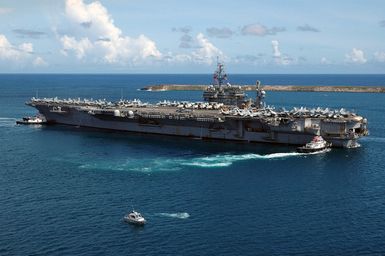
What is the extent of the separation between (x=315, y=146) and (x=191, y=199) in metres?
21.4

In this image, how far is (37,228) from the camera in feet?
101

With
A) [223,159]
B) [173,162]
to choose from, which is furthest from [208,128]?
[173,162]

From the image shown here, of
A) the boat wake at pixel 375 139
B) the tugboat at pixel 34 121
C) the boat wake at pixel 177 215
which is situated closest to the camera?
the boat wake at pixel 177 215

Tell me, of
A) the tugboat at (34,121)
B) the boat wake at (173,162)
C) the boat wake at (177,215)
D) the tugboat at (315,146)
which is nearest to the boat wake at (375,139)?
the tugboat at (315,146)

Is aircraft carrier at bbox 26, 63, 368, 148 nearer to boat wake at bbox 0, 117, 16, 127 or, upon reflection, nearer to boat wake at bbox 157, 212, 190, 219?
boat wake at bbox 0, 117, 16, 127

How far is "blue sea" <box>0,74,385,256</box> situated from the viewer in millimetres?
28797

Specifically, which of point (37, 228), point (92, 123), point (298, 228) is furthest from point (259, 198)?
point (92, 123)

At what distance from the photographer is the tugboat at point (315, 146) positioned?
53.6 meters

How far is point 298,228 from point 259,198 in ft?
21.5

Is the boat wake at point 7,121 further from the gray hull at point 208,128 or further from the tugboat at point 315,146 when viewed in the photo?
the tugboat at point 315,146

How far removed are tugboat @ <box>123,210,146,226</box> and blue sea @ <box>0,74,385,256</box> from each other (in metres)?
0.46

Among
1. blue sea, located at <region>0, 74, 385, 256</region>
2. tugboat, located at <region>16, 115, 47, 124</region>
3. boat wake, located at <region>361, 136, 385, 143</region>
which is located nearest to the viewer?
blue sea, located at <region>0, 74, 385, 256</region>

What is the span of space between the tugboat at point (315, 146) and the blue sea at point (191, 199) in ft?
4.54

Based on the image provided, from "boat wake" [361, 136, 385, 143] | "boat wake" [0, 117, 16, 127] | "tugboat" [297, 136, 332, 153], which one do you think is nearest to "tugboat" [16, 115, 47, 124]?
"boat wake" [0, 117, 16, 127]
